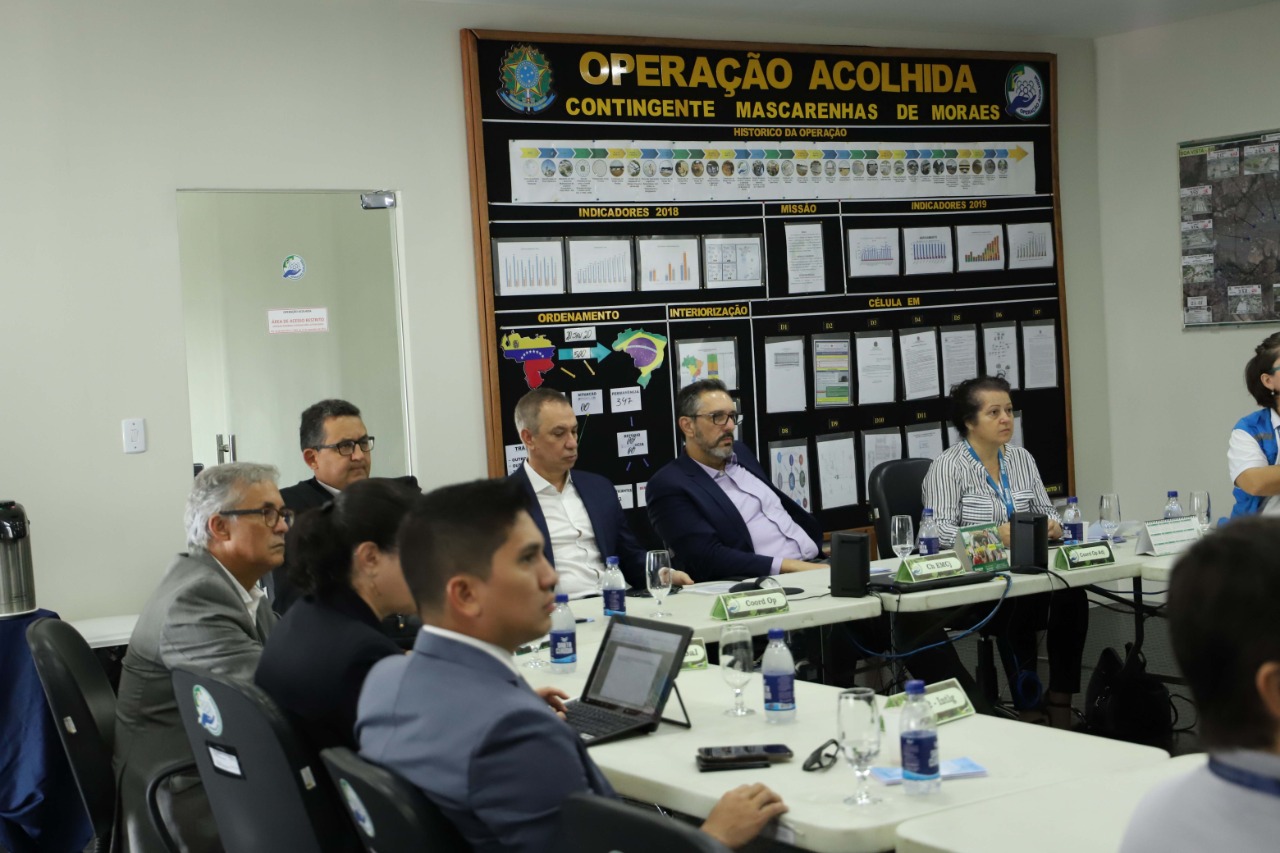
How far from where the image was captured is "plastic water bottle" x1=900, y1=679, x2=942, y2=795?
7.29 ft

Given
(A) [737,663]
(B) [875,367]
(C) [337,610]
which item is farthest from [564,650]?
(B) [875,367]

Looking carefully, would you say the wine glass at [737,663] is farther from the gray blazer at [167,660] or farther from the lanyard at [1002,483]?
the lanyard at [1002,483]

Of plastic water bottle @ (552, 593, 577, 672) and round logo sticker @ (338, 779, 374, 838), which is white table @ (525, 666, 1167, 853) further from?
round logo sticker @ (338, 779, 374, 838)

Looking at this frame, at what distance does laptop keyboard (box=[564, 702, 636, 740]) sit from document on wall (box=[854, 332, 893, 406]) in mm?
4172

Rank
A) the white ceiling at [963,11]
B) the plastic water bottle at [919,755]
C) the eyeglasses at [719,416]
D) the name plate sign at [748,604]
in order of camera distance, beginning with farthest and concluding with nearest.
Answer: the white ceiling at [963,11] → the eyeglasses at [719,416] → the name plate sign at [748,604] → the plastic water bottle at [919,755]

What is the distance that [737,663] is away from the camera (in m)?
2.80

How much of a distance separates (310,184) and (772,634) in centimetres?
351

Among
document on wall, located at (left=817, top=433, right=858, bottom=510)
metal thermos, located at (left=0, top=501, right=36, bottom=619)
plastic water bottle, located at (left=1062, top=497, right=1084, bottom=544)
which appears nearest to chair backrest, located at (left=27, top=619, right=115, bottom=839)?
metal thermos, located at (left=0, top=501, right=36, bottom=619)

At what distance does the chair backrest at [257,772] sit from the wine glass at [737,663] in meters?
0.87

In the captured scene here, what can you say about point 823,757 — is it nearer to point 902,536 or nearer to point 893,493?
point 902,536

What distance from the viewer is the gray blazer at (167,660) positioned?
9.77 ft

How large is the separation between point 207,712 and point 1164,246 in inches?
244

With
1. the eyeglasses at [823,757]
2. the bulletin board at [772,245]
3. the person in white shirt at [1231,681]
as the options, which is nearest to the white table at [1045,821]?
the eyeglasses at [823,757]

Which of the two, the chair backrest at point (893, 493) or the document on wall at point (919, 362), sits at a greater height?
the document on wall at point (919, 362)
